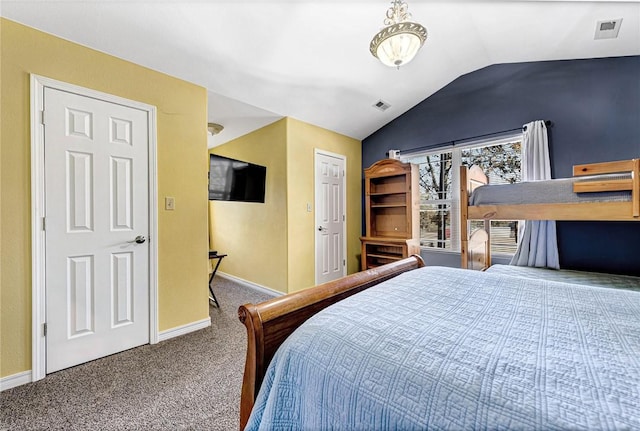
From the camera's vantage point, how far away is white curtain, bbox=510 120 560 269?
8.20 ft

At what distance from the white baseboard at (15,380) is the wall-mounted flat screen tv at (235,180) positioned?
1.80 m

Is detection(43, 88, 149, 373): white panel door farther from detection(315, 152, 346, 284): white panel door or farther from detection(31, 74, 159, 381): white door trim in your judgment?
detection(315, 152, 346, 284): white panel door

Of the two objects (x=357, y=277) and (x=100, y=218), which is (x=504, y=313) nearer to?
(x=357, y=277)

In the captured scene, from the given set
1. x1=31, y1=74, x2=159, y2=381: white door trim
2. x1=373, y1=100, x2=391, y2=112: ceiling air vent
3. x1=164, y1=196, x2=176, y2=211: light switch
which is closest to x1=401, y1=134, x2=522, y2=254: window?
x1=373, y1=100, x2=391, y2=112: ceiling air vent

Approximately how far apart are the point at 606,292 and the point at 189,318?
2.88 metres

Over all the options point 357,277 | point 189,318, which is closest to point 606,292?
point 357,277

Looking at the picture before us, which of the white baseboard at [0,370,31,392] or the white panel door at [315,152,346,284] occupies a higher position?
the white panel door at [315,152,346,284]

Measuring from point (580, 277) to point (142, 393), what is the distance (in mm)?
3271

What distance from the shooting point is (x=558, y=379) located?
57 centimetres

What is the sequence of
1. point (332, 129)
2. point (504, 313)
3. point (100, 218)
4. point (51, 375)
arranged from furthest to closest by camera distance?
point (332, 129) < point (100, 218) < point (51, 375) < point (504, 313)

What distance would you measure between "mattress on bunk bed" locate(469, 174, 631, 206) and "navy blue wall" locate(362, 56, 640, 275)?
1064 mm

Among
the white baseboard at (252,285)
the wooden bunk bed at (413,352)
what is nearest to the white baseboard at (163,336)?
the white baseboard at (252,285)

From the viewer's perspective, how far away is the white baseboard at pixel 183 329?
2247 millimetres

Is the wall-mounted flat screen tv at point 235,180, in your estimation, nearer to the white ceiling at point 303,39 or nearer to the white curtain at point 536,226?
the white ceiling at point 303,39
